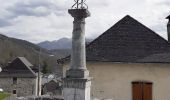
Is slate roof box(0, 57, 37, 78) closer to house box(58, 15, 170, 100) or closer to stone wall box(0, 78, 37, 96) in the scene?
stone wall box(0, 78, 37, 96)

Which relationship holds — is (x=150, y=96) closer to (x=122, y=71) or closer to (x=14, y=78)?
(x=122, y=71)

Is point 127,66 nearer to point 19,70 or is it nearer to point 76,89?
point 76,89

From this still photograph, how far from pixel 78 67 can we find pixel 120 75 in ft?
29.3

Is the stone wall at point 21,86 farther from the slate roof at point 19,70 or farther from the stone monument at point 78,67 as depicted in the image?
the stone monument at point 78,67

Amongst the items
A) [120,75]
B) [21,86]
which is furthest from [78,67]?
[21,86]

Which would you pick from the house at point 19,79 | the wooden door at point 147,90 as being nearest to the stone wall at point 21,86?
the house at point 19,79

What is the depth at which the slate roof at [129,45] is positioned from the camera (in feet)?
63.6

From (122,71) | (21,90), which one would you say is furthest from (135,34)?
(21,90)

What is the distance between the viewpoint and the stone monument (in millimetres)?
10578

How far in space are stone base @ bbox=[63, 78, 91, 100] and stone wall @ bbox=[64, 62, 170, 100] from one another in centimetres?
865

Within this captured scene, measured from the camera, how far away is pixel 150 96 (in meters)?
19.6

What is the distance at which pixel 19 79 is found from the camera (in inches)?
2271

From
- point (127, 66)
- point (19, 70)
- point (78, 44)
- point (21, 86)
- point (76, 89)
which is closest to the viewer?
point (76, 89)

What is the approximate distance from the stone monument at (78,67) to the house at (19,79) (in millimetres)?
44965
